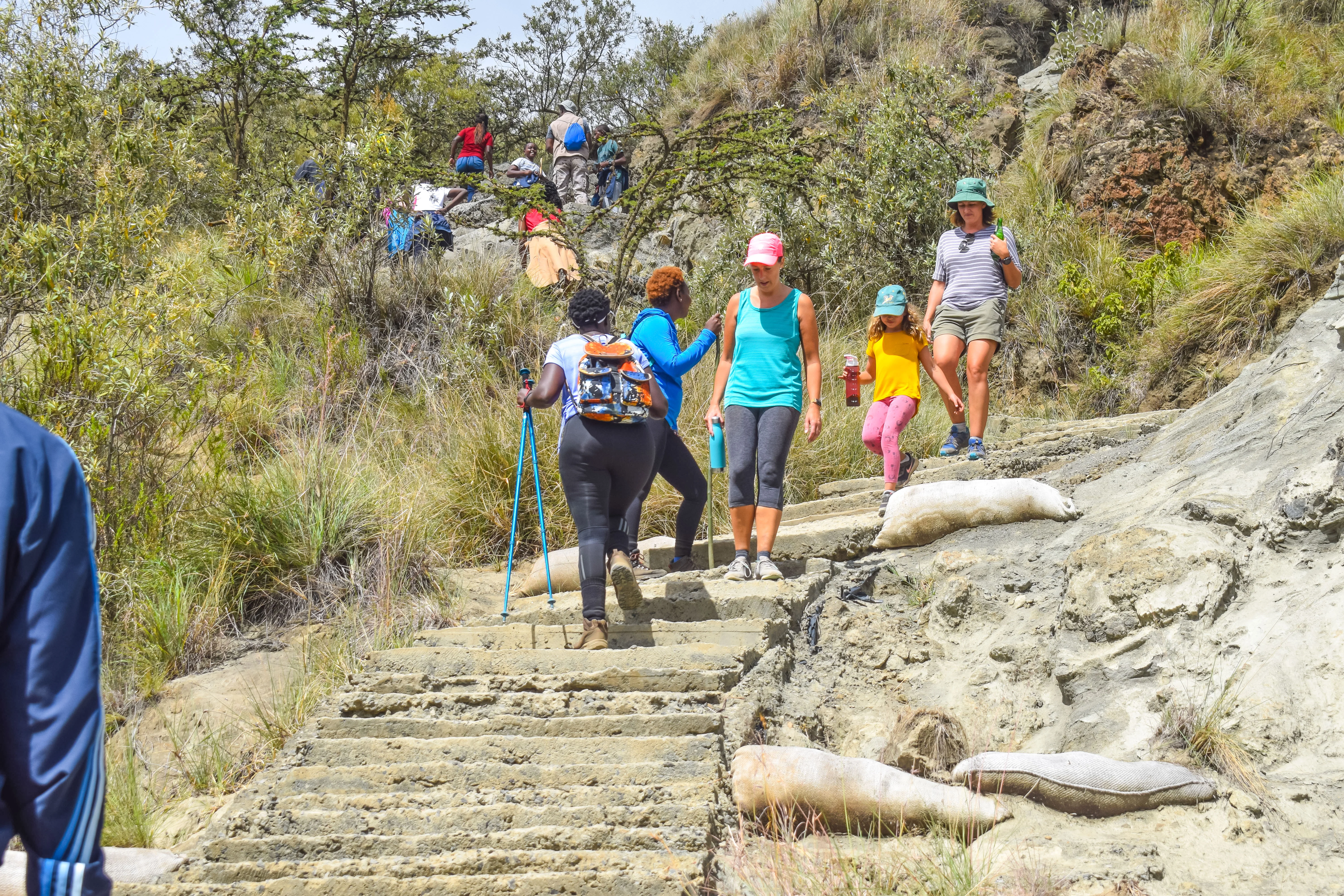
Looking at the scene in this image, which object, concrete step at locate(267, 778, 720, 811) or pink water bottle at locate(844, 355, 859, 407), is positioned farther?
pink water bottle at locate(844, 355, 859, 407)

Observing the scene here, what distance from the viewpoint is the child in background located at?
7379 mm

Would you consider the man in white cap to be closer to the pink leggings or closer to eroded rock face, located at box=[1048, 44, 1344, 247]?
eroded rock face, located at box=[1048, 44, 1344, 247]

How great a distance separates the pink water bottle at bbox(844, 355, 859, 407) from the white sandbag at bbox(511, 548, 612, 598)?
204cm

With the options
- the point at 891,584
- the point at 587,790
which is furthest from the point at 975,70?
the point at 587,790

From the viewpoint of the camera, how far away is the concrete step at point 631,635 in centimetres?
527

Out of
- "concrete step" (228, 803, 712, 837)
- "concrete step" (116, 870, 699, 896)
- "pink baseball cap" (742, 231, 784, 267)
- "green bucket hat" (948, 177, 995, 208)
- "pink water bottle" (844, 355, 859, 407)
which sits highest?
"green bucket hat" (948, 177, 995, 208)

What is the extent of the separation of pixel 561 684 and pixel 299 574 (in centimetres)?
338

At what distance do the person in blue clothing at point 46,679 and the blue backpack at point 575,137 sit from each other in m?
14.0

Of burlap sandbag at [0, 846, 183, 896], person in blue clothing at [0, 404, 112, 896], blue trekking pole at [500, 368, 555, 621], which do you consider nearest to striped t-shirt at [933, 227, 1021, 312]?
blue trekking pole at [500, 368, 555, 621]

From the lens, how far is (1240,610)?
14.3ft

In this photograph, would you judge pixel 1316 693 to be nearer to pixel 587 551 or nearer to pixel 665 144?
pixel 587 551

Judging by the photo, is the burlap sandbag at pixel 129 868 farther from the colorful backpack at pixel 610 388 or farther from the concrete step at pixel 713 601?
the colorful backpack at pixel 610 388

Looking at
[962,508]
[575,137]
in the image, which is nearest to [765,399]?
[962,508]

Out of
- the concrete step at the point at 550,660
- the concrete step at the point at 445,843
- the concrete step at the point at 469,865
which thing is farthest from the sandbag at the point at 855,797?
the concrete step at the point at 550,660
